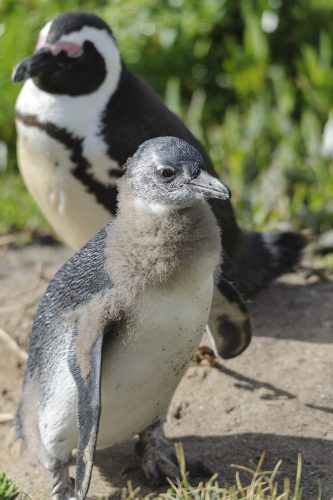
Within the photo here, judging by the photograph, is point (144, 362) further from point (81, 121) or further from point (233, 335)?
point (81, 121)

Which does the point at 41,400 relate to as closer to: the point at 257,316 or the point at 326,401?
the point at 326,401

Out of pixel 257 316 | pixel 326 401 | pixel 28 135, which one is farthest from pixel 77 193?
pixel 326 401

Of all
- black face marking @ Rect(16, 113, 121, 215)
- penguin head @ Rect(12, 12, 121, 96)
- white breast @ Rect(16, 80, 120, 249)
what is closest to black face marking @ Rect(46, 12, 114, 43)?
penguin head @ Rect(12, 12, 121, 96)

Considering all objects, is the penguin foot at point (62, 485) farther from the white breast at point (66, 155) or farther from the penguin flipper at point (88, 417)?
the white breast at point (66, 155)

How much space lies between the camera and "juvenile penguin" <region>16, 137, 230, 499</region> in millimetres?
2398

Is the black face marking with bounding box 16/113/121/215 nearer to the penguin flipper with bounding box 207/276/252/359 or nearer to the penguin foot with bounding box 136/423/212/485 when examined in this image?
the penguin flipper with bounding box 207/276/252/359

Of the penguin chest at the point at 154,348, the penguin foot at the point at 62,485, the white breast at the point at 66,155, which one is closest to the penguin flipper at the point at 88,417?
the penguin chest at the point at 154,348

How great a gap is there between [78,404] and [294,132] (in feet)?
10.5

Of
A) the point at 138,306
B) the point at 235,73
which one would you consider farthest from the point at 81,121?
the point at 235,73

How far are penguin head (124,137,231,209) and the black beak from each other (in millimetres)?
1191

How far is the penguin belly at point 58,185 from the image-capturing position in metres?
3.62

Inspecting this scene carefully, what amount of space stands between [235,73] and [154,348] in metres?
3.52

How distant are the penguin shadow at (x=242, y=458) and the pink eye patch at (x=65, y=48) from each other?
150 cm

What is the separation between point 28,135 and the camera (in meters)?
3.71
